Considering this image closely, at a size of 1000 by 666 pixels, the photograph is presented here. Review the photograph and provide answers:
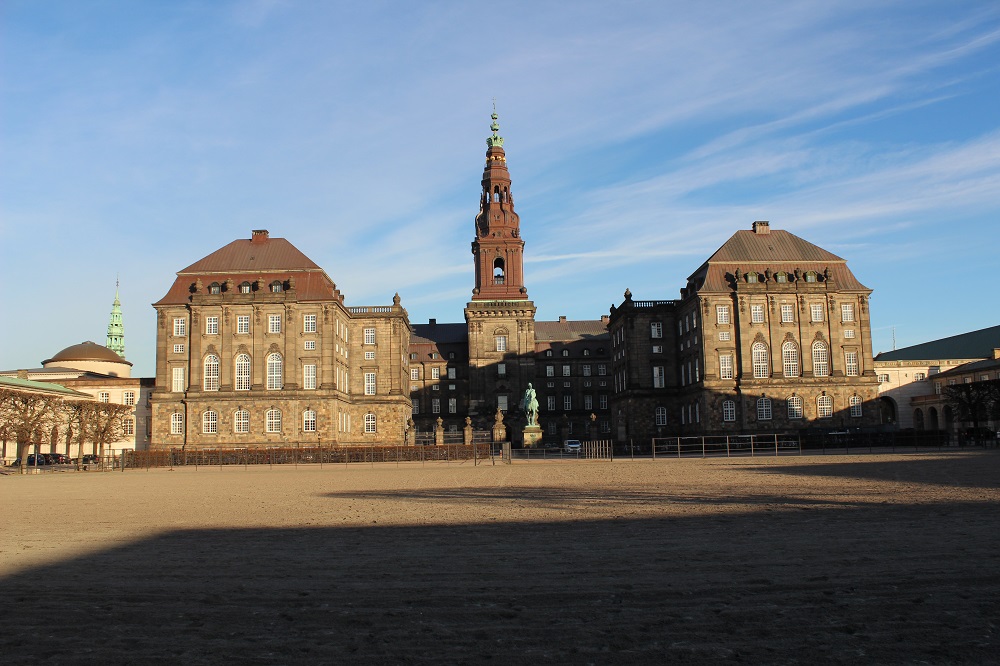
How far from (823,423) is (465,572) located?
65.3 meters

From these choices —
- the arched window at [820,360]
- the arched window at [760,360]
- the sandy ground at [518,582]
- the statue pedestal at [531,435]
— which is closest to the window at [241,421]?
the statue pedestal at [531,435]

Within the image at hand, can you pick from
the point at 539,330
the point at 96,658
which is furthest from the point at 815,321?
the point at 96,658

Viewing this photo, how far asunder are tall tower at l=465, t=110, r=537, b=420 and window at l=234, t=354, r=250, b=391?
109 ft

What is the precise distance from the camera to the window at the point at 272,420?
72.6 metres

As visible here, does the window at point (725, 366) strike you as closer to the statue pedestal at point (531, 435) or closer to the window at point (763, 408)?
the window at point (763, 408)

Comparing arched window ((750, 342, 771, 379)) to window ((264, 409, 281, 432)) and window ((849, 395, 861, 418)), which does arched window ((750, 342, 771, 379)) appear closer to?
window ((849, 395, 861, 418))

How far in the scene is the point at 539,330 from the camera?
119 metres

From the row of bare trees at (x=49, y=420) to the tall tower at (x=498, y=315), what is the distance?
42.0 meters

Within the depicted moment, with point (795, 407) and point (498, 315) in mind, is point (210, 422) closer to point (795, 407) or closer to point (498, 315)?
point (498, 315)

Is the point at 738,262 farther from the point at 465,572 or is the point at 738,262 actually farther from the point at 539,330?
the point at 465,572

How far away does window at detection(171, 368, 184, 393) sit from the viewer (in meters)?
73.9

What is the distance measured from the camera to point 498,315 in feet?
338

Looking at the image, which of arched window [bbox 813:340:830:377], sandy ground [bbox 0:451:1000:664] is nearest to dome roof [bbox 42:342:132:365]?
arched window [bbox 813:340:830:377]

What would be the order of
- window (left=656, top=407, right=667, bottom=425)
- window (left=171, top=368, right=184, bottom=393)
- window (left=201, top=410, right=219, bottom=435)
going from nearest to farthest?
window (left=201, top=410, right=219, bottom=435), window (left=171, top=368, right=184, bottom=393), window (left=656, top=407, right=667, bottom=425)
